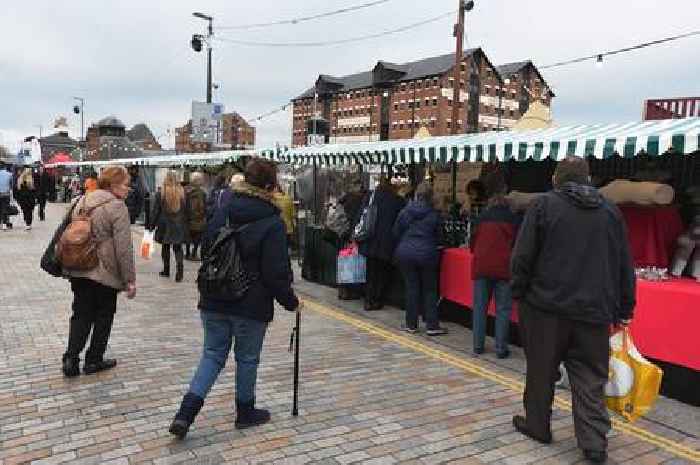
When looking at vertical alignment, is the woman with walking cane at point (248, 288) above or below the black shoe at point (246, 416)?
above

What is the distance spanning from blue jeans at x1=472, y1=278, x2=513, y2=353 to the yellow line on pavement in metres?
0.38

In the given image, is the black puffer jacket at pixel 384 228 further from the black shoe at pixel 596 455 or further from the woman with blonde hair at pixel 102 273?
the black shoe at pixel 596 455

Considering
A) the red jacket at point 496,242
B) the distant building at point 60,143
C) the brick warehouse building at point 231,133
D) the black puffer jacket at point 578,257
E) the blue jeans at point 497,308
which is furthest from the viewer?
the brick warehouse building at point 231,133

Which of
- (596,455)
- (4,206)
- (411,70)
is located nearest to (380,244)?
(596,455)

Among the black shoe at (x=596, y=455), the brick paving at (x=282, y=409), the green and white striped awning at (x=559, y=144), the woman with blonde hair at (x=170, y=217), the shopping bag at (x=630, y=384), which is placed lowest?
the brick paving at (x=282, y=409)

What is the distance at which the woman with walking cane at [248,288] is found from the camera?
369 centimetres

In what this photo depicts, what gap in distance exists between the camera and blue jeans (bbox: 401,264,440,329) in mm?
6805

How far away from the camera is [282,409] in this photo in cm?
446

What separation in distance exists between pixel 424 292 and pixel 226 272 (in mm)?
3704

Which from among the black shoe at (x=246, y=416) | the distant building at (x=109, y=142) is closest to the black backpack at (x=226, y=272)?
the black shoe at (x=246, y=416)

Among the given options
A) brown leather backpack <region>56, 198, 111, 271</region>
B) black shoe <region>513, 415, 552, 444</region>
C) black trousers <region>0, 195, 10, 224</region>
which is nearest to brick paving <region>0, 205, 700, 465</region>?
black shoe <region>513, 415, 552, 444</region>

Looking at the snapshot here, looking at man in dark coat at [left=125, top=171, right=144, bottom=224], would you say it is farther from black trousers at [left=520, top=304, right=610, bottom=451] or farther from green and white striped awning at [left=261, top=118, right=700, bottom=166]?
black trousers at [left=520, top=304, right=610, bottom=451]

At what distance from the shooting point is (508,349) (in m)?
6.18

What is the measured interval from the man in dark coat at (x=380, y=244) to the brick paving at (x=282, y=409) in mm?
1192
